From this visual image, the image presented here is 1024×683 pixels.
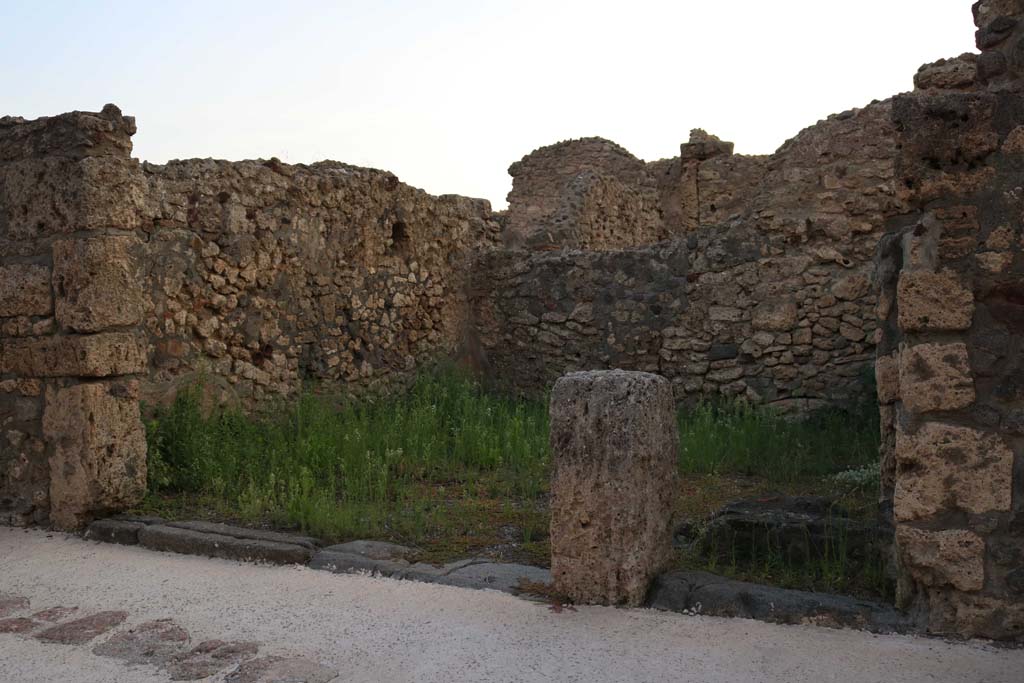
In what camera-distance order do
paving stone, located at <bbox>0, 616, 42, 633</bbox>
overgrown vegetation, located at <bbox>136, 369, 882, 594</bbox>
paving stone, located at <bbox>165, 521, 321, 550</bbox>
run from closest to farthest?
paving stone, located at <bbox>0, 616, 42, 633</bbox>
paving stone, located at <bbox>165, 521, 321, 550</bbox>
overgrown vegetation, located at <bbox>136, 369, 882, 594</bbox>

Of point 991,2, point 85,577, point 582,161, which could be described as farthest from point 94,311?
point 582,161

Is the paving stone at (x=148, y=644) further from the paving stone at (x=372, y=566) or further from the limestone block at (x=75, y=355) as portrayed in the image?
the limestone block at (x=75, y=355)

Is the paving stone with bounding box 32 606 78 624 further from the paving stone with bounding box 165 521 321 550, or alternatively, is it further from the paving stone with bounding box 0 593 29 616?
the paving stone with bounding box 165 521 321 550

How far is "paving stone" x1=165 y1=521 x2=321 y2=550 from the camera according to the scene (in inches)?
195

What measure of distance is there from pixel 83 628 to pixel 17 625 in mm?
330

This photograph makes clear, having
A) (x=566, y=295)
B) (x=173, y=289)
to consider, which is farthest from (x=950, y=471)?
(x=566, y=295)

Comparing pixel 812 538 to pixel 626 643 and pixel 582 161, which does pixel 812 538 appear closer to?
pixel 626 643

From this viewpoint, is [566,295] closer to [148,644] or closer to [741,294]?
[741,294]

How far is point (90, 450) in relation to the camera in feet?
18.3

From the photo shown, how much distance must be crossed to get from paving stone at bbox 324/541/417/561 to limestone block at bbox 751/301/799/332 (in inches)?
192

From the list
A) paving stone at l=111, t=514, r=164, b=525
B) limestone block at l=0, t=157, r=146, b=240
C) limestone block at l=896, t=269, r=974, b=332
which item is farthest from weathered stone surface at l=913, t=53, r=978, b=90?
paving stone at l=111, t=514, r=164, b=525

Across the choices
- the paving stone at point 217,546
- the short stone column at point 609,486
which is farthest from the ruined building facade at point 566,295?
the short stone column at point 609,486

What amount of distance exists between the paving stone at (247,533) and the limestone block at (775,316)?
16.8 ft

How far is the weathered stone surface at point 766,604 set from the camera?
3713mm
